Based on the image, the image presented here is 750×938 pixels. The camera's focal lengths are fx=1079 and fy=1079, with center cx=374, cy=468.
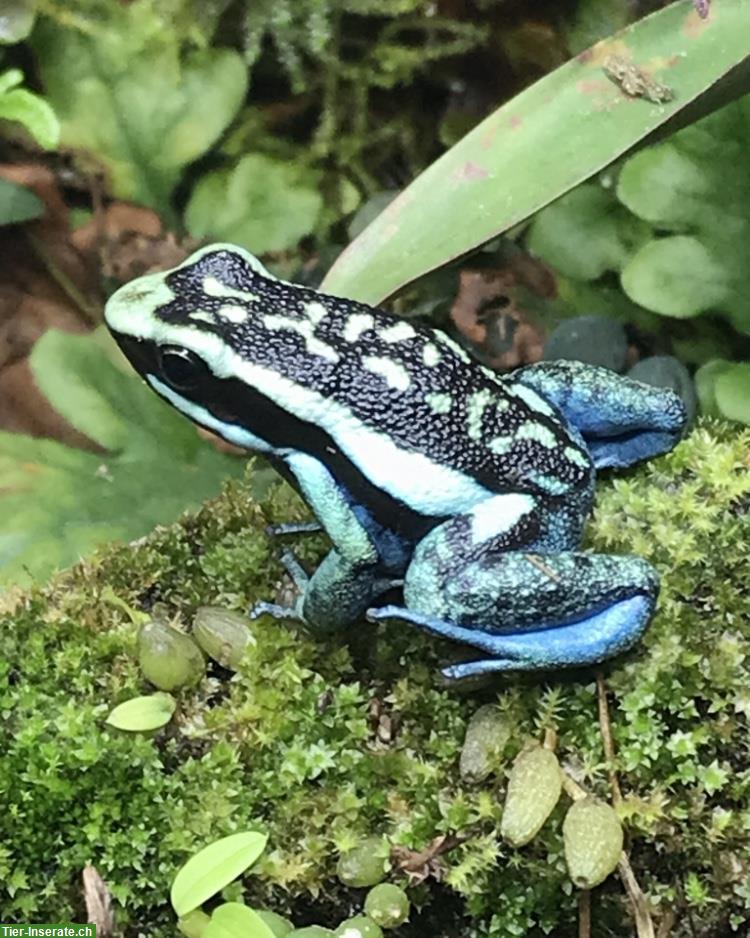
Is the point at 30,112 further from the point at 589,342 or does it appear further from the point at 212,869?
the point at 212,869

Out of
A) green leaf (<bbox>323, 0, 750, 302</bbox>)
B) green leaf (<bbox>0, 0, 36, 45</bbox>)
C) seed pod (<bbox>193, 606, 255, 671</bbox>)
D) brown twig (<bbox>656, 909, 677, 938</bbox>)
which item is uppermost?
green leaf (<bbox>0, 0, 36, 45</bbox>)

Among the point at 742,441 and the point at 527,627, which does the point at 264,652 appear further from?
the point at 742,441

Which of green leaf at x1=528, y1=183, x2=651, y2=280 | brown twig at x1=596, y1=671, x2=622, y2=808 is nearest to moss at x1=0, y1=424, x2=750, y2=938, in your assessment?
brown twig at x1=596, y1=671, x2=622, y2=808

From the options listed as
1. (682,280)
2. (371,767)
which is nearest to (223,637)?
(371,767)

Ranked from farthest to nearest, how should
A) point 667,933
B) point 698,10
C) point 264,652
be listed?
point 698,10, point 264,652, point 667,933

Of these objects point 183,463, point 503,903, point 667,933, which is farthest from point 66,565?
point 667,933

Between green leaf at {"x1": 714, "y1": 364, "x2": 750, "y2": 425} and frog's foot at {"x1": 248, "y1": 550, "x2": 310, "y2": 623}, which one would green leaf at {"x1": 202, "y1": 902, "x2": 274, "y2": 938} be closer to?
frog's foot at {"x1": 248, "y1": 550, "x2": 310, "y2": 623}
